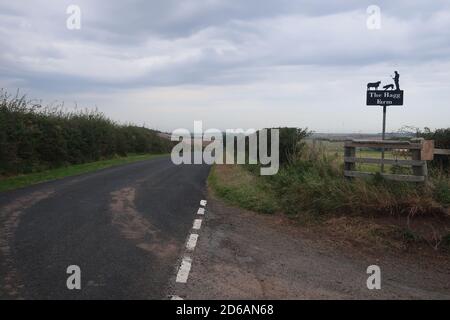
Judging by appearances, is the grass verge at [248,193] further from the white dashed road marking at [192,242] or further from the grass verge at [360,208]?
the white dashed road marking at [192,242]

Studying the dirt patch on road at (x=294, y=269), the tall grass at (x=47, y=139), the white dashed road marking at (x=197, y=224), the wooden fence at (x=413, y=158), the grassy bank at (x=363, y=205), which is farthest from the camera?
the tall grass at (x=47, y=139)

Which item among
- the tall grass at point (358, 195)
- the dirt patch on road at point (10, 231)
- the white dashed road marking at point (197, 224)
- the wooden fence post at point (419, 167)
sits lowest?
the white dashed road marking at point (197, 224)

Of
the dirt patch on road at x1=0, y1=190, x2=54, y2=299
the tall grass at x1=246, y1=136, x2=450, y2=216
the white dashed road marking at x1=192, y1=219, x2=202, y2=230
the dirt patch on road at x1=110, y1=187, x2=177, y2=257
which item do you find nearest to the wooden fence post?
the tall grass at x1=246, y1=136, x2=450, y2=216

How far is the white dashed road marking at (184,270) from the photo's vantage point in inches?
223

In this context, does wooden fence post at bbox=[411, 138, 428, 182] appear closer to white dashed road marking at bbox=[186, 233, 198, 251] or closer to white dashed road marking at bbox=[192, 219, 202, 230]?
white dashed road marking at bbox=[192, 219, 202, 230]

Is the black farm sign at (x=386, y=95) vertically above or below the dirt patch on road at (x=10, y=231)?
above

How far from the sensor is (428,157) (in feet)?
32.4

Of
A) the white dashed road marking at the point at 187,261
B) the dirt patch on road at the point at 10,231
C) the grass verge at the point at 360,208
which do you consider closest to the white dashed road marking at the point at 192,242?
the white dashed road marking at the point at 187,261

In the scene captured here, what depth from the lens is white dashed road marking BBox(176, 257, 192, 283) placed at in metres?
5.66

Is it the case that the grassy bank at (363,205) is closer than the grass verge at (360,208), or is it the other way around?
the grass verge at (360,208)

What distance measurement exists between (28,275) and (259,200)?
6765mm

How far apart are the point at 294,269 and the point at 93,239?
331cm

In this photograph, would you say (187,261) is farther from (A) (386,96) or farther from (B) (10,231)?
(A) (386,96)

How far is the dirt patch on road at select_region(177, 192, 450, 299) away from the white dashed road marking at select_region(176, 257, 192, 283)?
7 cm
